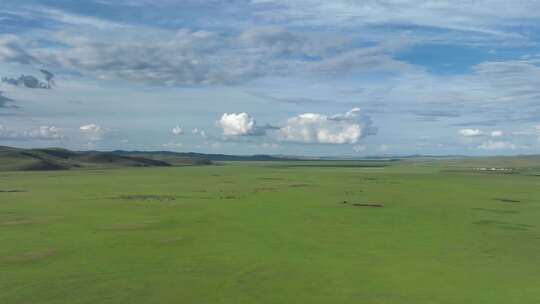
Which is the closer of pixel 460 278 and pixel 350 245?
pixel 460 278

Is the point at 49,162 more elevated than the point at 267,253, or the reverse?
the point at 49,162

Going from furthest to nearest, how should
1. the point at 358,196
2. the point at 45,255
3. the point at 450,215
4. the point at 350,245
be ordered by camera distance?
the point at 358,196, the point at 450,215, the point at 350,245, the point at 45,255

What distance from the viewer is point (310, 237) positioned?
34.7 m

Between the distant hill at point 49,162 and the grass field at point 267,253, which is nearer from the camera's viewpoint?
the grass field at point 267,253

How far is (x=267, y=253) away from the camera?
2945cm

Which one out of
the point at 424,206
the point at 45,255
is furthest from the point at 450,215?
the point at 45,255

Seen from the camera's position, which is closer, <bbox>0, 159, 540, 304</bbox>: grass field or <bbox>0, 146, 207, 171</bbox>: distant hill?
<bbox>0, 159, 540, 304</bbox>: grass field

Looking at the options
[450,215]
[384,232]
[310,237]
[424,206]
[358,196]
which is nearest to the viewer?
[310,237]

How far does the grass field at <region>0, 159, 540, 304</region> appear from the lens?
22.0 m

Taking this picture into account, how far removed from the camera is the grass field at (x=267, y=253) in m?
22.0

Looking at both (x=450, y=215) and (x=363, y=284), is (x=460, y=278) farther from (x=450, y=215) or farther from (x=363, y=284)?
(x=450, y=215)

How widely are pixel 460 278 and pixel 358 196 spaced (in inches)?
1594

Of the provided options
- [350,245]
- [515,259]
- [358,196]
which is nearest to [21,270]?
[350,245]

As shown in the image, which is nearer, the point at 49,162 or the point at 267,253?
the point at 267,253
